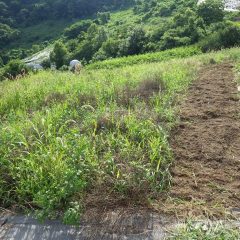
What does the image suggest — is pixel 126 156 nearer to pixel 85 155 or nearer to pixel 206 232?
pixel 85 155

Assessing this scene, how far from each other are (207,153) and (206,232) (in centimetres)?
150

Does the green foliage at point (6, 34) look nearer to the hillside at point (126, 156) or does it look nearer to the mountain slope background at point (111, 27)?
the mountain slope background at point (111, 27)

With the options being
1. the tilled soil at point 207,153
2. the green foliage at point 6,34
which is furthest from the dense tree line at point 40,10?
the tilled soil at point 207,153

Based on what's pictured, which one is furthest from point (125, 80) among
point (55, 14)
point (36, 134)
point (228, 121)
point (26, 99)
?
point (55, 14)

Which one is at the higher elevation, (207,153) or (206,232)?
(206,232)

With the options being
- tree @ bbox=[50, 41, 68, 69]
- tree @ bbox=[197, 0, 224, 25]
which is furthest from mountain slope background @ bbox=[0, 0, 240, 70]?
tree @ bbox=[50, 41, 68, 69]

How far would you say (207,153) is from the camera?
4.27 metres

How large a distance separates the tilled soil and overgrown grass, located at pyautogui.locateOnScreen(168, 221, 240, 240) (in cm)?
20

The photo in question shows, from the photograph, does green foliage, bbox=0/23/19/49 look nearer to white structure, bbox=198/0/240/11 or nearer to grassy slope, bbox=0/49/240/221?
white structure, bbox=198/0/240/11

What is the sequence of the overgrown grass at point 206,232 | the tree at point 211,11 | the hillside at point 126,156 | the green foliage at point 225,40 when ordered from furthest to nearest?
the tree at point 211,11 → the green foliage at point 225,40 → the hillside at point 126,156 → the overgrown grass at point 206,232

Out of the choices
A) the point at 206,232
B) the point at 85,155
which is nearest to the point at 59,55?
the point at 85,155

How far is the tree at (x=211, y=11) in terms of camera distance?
1566 inches

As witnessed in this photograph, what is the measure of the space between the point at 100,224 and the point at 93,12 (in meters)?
93.3

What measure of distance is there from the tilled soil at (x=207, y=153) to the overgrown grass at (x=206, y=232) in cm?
20
